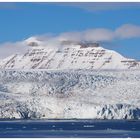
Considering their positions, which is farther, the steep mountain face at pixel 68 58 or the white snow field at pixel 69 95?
the steep mountain face at pixel 68 58

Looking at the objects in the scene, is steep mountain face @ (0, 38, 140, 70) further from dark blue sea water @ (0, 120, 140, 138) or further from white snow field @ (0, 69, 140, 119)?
dark blue sea water @ (0, 120, 140, 138)

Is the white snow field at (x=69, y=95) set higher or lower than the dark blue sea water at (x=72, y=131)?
higher

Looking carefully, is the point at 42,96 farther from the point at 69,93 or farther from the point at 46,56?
the point at 46,56

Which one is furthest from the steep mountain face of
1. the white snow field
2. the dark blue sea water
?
the dark blue sea water

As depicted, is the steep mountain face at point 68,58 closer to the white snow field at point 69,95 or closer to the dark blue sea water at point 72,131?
the white snow field at point 69,95

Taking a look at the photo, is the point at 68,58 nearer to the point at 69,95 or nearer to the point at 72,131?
the point at 69,95

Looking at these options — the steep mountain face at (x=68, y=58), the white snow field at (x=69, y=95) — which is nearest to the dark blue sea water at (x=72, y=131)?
the white snow field at (x=69, y=95)

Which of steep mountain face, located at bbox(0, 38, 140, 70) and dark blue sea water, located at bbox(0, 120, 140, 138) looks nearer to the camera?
dark blue sea water, located at bbox(0, 120, 140, 138)
